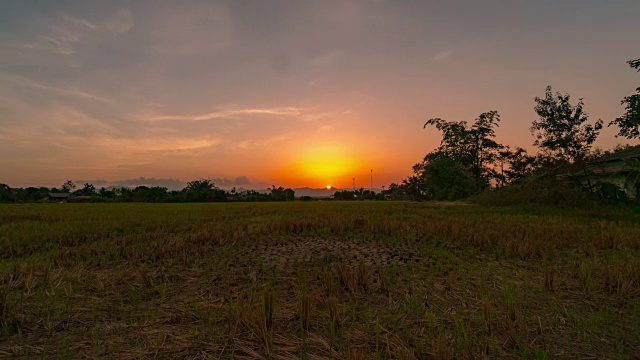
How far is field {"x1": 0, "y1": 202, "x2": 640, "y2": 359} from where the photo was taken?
268 cm

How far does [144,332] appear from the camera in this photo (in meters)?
2.97

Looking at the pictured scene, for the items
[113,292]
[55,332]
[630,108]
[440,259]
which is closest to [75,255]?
[113,292]

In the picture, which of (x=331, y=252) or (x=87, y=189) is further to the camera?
(x=87, y=189)

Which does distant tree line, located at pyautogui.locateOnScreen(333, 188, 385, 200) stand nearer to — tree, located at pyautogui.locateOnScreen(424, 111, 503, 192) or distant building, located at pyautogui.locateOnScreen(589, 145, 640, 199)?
tree, located at pyautogui.locateOnScreen(424, 111, 503, 192)

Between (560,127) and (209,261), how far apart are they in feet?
89.7

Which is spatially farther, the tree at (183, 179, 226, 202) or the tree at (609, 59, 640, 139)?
the tree at (183, 179, 226, 202)

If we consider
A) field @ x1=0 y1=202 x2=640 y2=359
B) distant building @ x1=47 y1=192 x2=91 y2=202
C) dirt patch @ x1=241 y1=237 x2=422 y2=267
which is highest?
distant building @ x1=47 y1=192 x2=91 y2=202

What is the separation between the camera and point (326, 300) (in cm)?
351

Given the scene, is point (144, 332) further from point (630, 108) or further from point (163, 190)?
point (163, 190)

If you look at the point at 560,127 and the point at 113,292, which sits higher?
the point at 560,127

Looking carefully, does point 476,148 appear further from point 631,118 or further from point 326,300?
point 326,300

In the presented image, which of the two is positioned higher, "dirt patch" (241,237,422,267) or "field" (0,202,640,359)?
"dirt patch" (241,237,422,267)

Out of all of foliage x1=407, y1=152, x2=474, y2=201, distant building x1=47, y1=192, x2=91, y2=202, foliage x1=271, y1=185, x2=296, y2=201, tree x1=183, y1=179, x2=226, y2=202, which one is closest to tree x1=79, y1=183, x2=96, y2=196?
distant building x1=47, y1=192, x2=91, y2=202

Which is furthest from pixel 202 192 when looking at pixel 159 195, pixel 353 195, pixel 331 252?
pixel 331 252
